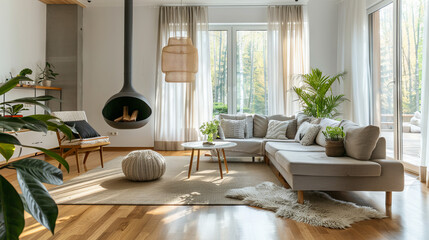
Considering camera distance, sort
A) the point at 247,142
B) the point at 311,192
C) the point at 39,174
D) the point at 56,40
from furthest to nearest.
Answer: the point at 56,40 < the point at 247,142 < the point at 311,192 < the point at 39,174

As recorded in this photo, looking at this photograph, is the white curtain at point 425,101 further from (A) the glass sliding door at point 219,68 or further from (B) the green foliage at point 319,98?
(A) the glass sliding door at point 219,68

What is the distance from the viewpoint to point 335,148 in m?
3.28

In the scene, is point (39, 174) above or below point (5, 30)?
below

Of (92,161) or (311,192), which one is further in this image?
(92,161)

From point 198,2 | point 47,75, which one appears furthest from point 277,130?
point 47,75

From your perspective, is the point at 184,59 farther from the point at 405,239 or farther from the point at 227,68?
the point at 405,239

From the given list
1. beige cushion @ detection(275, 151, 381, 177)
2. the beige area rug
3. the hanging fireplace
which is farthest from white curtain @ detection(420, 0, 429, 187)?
the hanging fireplace

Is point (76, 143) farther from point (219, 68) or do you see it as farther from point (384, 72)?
point (384, 72)

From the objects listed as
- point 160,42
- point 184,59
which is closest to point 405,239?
point 184,59

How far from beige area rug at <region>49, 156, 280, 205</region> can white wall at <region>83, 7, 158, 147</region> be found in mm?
2108

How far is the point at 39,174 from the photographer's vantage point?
868 millimetres

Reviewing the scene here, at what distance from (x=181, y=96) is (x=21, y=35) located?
122 inches

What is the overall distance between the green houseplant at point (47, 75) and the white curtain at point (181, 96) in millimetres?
2046

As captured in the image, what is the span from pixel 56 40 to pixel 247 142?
4469 mm
